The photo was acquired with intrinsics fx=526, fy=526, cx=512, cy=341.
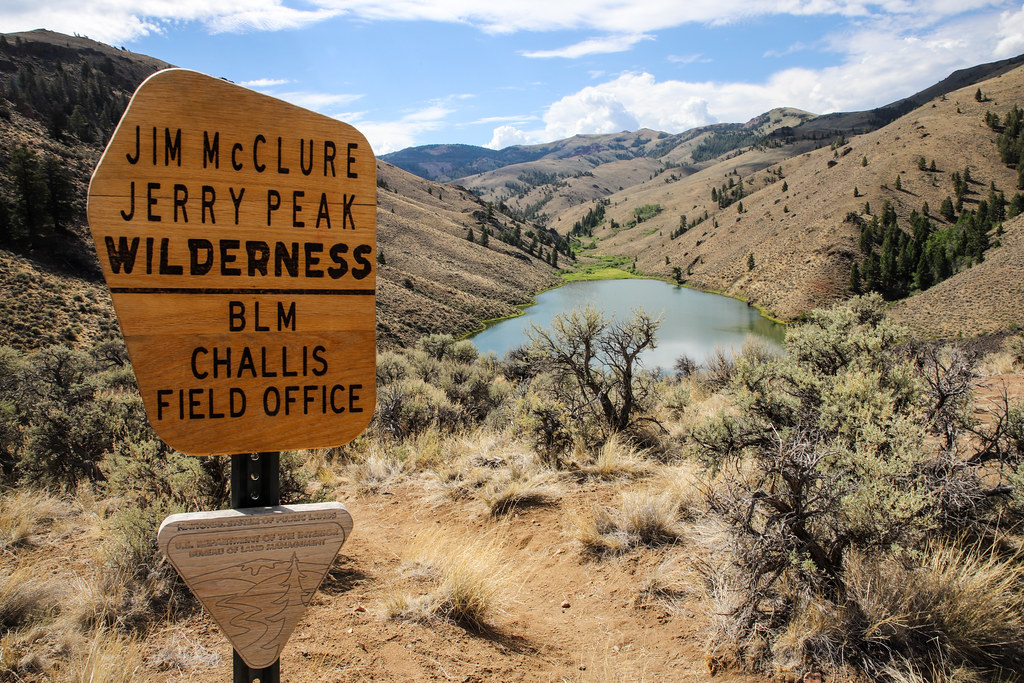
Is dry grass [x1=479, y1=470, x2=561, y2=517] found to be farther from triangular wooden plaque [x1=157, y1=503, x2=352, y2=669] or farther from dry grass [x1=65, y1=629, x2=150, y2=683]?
triangular wooden plaque [x1=157, y1=503, x2=352, y2=669]

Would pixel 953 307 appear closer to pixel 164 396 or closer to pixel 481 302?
pixel 481 302

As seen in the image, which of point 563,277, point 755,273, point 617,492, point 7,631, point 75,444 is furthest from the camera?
point 563,277

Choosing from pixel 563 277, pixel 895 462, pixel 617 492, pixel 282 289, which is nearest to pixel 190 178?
pixel 282 289

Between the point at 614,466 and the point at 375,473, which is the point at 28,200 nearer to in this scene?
the point at 375,473

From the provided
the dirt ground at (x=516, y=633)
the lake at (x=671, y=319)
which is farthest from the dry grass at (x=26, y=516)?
Result: the lake at (x=671, y=319)

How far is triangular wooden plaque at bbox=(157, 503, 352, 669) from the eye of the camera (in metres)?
1.36

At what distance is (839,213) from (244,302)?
215 ft

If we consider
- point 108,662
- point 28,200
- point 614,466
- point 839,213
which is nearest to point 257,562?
point 108,662

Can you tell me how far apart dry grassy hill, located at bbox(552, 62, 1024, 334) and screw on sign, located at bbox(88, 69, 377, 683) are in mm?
39952

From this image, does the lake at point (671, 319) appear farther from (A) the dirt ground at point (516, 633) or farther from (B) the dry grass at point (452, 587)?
(B) the dry grass at point (452, 587)

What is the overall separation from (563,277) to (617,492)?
239 ft

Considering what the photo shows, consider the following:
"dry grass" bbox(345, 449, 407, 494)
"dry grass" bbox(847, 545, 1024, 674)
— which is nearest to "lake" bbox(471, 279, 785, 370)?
"dry grass" bbox(345, 449, 407, 494)

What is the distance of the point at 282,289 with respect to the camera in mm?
1496

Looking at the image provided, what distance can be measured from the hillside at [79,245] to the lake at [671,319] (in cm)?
371
